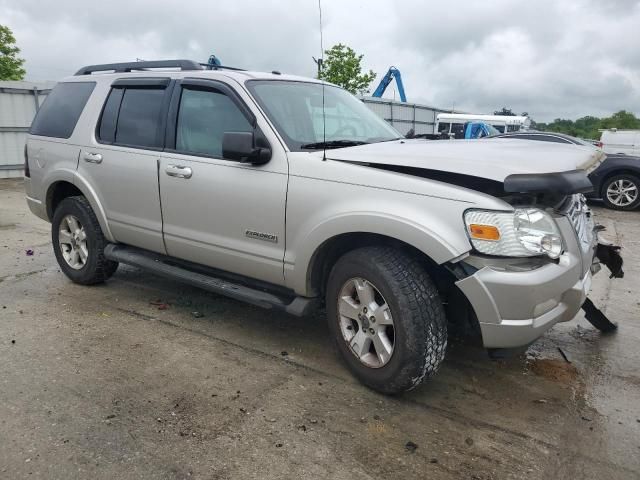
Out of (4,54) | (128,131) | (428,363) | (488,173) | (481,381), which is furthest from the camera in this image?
(4,54)

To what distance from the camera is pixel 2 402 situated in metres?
3.03

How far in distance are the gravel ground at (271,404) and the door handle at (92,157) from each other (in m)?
1.24

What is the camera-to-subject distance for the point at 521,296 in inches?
106

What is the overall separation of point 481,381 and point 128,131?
130 inches

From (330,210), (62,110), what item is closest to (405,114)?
(62,110)

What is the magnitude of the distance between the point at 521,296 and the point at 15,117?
48.8 ft

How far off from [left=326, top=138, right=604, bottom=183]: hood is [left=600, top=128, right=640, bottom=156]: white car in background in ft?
50.5

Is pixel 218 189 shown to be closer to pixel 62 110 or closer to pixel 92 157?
pixel 92 157

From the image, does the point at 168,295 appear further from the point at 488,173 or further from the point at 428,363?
the point at 488,173

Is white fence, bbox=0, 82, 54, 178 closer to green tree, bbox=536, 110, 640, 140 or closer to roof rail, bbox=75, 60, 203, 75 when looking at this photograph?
roof rail, bbox=75, 60, 203, 75

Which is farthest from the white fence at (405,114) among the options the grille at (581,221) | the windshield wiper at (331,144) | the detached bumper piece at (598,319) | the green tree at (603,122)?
the green tree at (603,122)

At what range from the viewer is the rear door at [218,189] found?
3.48 metres

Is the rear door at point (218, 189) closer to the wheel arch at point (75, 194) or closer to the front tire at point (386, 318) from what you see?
the front tire at point (386, 318)

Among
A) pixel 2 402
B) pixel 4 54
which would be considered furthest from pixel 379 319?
pixel 4 54
